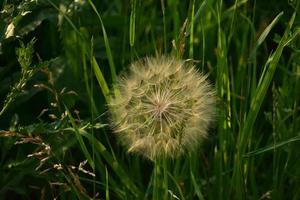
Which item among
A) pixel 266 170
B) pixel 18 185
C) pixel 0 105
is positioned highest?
pixel 0 105

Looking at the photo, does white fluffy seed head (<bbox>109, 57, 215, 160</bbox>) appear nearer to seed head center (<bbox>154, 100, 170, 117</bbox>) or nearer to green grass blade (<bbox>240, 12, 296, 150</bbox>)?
seed head center (<bbox>154, 100, 170, 117</bbox>)

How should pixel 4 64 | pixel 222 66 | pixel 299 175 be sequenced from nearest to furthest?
1. pixel 222 66
2. pixel 299 175
3. pixel 4 64

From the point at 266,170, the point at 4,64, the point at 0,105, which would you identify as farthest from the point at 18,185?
the point at 266,170

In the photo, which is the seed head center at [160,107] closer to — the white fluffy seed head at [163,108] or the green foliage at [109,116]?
the white fluffy seed head at [163,108]

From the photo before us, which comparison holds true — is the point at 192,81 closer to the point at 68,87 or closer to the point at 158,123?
the point at 158,123

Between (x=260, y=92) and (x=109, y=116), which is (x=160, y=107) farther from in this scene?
(x=109, y=116)
